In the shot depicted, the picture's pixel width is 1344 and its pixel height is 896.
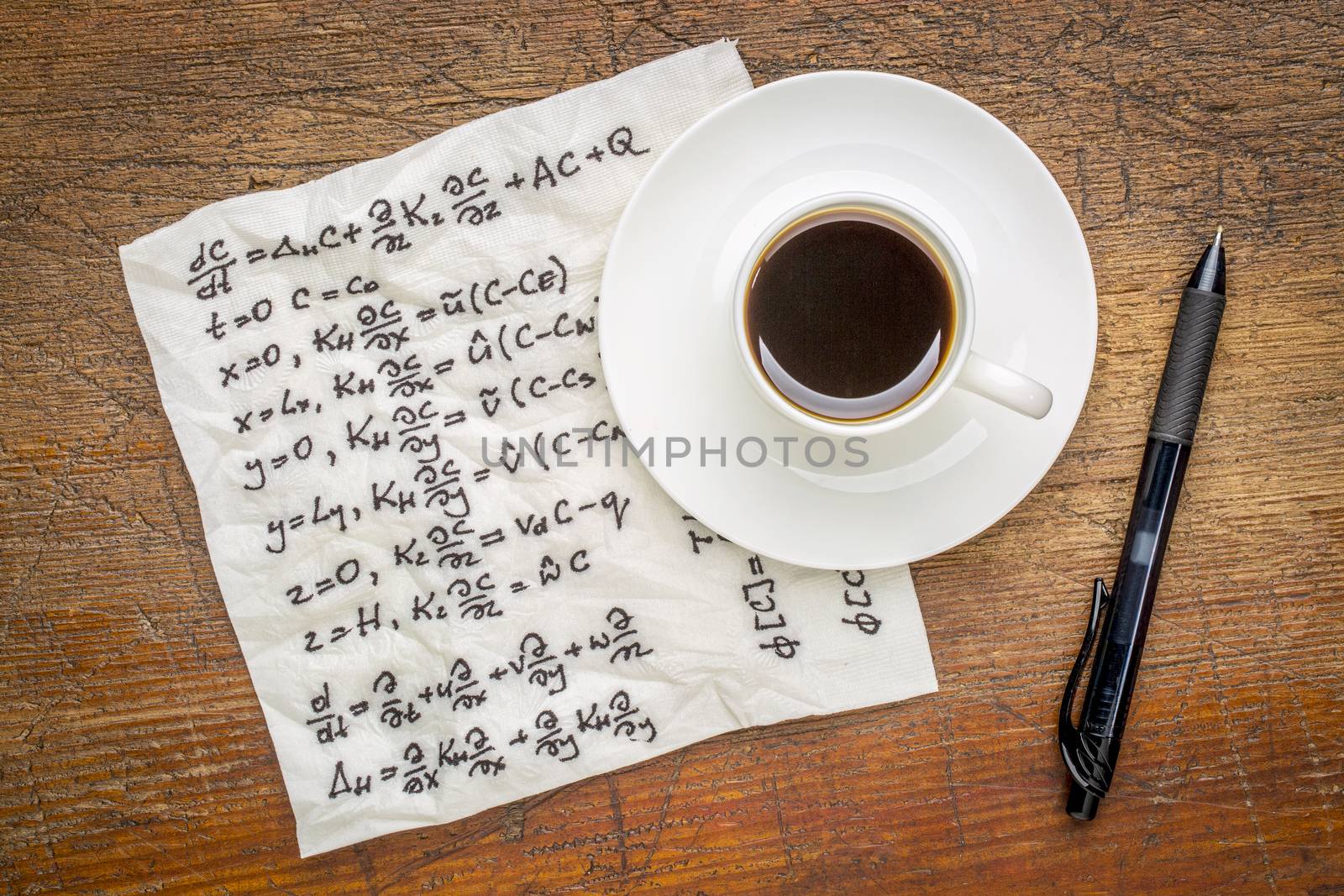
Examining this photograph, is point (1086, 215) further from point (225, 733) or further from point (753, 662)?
point (225, 733)

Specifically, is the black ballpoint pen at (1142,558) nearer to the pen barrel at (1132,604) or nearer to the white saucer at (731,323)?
the pen barrel at (1132,604)

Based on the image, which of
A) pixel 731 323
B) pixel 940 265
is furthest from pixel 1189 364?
pixel 731 323

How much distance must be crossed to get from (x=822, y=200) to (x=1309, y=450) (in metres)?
0.51

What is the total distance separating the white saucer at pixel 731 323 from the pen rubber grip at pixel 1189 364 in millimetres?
136

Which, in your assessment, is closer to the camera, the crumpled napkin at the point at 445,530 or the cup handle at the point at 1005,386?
the cup handle at the point at 1005,386

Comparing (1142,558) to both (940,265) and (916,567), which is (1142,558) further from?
(940,265)

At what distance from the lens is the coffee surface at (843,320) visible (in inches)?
25.1

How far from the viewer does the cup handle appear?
57cm

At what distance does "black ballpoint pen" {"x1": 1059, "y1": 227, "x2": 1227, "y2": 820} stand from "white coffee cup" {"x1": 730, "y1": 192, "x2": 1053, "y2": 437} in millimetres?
224

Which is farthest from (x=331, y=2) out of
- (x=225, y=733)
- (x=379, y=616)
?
(x=225, y=733)

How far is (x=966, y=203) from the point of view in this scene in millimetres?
651

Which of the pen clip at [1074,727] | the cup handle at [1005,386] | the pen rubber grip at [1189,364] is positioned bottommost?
the pen clip at [1074,727]

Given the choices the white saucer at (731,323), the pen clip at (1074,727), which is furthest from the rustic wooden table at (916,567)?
the white saucer at (731,323)

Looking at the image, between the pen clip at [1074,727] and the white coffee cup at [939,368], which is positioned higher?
the white coffee cup at [939,368]
